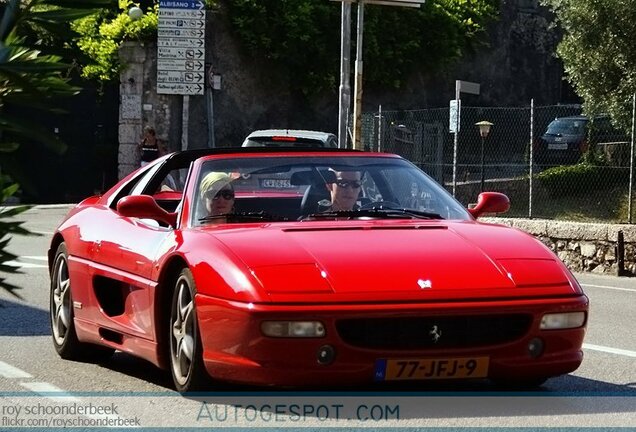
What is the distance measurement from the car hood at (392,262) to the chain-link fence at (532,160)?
38.9 feet

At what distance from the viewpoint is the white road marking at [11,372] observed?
323 inches

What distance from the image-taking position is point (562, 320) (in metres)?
7.18

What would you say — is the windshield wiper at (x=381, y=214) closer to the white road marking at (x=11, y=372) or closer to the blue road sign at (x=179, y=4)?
the white road marking at (x=11, y=372)

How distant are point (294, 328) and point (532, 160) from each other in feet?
49.4

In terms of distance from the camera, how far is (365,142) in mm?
28484

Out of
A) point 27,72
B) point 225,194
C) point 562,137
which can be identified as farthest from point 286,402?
point 562,137

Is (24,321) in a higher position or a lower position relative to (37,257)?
higher

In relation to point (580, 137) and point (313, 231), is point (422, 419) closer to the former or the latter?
point (313, 231)

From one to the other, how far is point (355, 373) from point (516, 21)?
34587 mm

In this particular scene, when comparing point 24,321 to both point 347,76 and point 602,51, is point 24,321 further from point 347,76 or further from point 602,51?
point 602,51

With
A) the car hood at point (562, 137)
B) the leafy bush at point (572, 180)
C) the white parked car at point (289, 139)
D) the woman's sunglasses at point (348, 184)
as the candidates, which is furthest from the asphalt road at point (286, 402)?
the car hood at point (562, 137)

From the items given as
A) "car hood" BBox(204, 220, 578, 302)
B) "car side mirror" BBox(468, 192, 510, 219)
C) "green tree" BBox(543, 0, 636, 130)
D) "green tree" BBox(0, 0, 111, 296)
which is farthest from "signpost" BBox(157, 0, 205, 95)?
"green tree" BBox(0, 0, 111, 296)

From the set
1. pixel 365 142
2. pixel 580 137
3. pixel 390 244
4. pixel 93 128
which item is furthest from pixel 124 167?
pixel 390 244

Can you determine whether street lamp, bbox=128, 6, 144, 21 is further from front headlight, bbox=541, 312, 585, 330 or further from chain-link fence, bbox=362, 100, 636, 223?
Result: front headlight, bbox=541, 312, 585, 330
